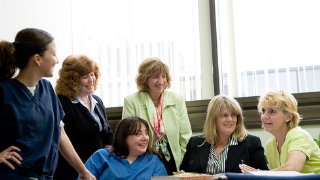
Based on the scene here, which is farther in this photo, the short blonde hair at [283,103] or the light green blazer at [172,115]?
the light green blazer at [172,115]

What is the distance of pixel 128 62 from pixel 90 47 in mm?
481

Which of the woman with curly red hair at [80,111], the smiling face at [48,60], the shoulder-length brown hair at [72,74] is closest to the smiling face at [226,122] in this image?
the woman with curly red hair at [80,111]

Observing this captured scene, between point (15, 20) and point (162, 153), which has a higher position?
point (15, 20)

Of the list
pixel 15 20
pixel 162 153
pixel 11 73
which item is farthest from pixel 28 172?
pixel 15 20

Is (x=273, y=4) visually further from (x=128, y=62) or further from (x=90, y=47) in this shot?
(x=90, y=47)

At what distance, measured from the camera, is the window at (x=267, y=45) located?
3.94 m

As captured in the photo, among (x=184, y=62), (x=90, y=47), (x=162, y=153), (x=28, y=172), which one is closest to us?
(x=28, y=172)

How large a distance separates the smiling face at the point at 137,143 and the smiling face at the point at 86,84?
636mm

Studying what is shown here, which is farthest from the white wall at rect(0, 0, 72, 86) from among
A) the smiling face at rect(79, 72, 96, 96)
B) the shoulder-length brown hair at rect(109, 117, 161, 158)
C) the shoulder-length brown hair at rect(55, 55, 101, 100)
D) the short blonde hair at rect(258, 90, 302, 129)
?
the short blonde hair at rect(258, 90, 302, 129)

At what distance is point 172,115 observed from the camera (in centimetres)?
341

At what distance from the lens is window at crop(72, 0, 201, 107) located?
4.30 meters

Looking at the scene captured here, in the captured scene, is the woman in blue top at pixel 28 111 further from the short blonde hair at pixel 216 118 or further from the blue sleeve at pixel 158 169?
the short blonde hair at pixel 216 118

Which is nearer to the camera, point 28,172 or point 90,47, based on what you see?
point 28,172

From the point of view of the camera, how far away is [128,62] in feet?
14.9
